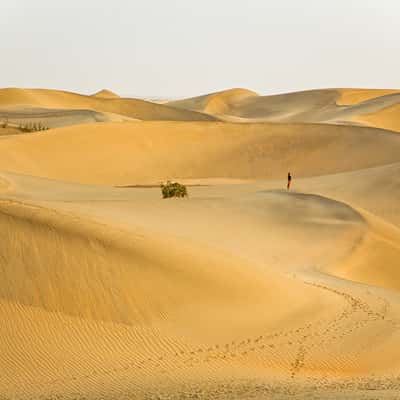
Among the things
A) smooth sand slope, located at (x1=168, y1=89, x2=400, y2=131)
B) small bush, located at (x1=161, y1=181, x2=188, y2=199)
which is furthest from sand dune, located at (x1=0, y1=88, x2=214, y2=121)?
small bush, located at (x1=161, y1=181, x2=188, y2=199)

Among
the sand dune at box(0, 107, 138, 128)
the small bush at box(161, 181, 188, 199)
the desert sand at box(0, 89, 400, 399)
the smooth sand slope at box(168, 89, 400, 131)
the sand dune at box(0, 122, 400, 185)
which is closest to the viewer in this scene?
the desert sand at box(0, 89, 400, 399)

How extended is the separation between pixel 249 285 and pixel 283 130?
113ft

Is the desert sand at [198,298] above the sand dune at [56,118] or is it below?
below

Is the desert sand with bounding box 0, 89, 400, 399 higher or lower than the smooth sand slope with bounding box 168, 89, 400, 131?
lower

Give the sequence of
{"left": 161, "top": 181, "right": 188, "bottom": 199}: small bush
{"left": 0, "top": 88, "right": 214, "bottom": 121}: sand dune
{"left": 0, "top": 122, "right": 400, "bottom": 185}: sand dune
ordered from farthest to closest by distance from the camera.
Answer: {"left": 0, "top": 88, "right": 214, "bottom": 121}: sand dune, {"left": 0, "top": 122, "right": 400, "bottom": 185}: sand dune, {"left": 161, "top": 181, "right": 188, "bottom": 199}: small bush

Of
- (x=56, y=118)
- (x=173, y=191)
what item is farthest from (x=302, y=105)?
(x=173, y=191)

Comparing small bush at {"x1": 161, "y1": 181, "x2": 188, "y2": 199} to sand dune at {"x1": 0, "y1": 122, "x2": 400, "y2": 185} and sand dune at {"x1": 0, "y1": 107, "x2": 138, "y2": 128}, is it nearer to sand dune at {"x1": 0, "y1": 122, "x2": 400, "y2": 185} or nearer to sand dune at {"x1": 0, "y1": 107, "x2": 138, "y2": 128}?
sand dune at {"x1": 0, "y1": 122, "x2": 400, "y2": 185}

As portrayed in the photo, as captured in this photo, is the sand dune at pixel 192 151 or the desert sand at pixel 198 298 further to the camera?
the sand dune at pixel 192 151

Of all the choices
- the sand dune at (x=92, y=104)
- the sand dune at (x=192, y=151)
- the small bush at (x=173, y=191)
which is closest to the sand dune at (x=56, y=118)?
the sand dune at (x=92, y=104)

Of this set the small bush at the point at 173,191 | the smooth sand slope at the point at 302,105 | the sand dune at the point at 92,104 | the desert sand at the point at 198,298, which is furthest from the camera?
the smooth sand slope at the point at 302,105

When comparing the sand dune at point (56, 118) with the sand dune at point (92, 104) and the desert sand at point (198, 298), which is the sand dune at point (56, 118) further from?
the desert sand at point (198, 298)

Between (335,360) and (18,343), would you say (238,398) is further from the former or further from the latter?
(18,343)

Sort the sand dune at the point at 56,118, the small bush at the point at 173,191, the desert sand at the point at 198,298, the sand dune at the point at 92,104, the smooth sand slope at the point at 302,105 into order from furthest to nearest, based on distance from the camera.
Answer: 1. the smooth sand slope at the point at 302,105
2. the sand dune at the point at 92,104
3. the sand dune at the point at 56,118
4. the small bush at the point at 173,191
5. the desert sand at the point at 198,298

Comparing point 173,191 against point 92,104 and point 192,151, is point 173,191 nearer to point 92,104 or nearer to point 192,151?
point 192,151
